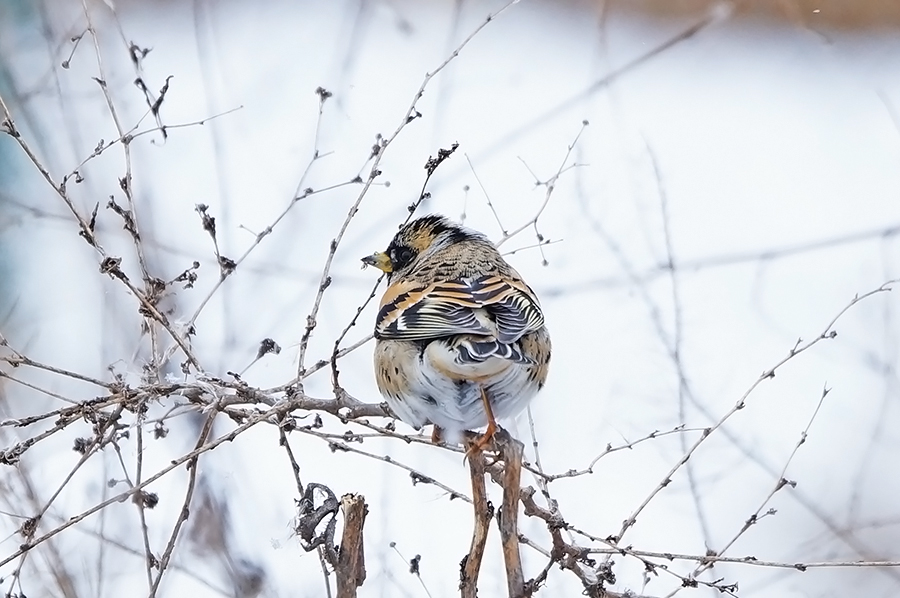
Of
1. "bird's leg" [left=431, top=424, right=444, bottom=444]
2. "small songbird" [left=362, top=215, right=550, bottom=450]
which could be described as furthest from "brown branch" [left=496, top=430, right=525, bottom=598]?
"bird's leg" [left=431, top=424, right=444, bottom=444]

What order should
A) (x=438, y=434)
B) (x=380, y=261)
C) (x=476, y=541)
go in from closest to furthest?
(x=476, y=541) < (x=438, y=434) < (x=380, y=261)

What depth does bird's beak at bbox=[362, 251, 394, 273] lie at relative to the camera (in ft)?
10.0

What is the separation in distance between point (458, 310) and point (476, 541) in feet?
2.78

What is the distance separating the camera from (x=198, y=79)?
14.8 feet

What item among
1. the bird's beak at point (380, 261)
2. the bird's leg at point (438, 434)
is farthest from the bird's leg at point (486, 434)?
the bird's beak at point (380, 261)

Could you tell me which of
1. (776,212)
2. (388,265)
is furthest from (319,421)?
(776,212)

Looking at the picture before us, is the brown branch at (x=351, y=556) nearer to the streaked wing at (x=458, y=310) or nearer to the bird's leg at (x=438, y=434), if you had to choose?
the streaked wing at (x=458, y=310)

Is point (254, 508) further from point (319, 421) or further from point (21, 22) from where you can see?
point (21, 22)

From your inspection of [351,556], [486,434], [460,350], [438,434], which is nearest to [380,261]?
[438,434]

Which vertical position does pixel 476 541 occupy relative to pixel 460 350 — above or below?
below

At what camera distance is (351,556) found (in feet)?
5.61

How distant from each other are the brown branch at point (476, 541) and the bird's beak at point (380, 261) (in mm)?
1209

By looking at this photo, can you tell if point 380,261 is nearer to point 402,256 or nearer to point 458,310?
point 402,256

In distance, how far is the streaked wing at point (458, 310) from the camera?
2338 millimetres
